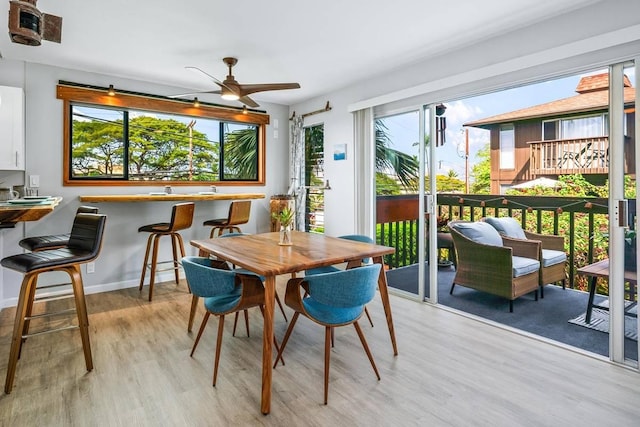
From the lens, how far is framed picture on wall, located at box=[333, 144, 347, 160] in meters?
4.70

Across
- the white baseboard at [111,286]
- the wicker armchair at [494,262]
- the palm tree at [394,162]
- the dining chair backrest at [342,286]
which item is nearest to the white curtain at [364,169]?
the palm tree at [394,162]

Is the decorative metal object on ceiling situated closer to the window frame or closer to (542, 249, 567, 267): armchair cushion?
(542, 249, 567, 267): armchair cushion

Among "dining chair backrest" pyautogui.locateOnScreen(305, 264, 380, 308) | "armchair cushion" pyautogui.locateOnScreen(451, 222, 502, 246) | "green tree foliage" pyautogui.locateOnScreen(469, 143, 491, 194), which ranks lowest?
"dining chair backrest" pyautogui.locateOnScreen(305, 264, 380, 308)

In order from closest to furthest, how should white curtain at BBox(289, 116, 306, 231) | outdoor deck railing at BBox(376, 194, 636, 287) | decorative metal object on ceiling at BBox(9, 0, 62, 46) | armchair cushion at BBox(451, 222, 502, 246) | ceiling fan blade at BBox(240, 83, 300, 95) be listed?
decorative metal object on ceiling at BBox(9, 0, 62, 46) → ceiling fan blade at BBox(240, 83, 300, 95) → armchair cushion at BBox(451, 222, 502, 246) → outdoor deck railing at BBox(376, 194, 636, 287) → white curtain at BBox(289, 116, 306, 231)

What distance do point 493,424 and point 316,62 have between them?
3400mm

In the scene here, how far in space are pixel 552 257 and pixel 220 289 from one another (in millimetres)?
3578

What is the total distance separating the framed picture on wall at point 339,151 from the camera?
4699mm

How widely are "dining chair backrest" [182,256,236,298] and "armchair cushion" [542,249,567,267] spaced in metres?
3.37

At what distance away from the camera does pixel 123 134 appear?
436cm

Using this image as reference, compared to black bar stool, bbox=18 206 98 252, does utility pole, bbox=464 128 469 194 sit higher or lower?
higher

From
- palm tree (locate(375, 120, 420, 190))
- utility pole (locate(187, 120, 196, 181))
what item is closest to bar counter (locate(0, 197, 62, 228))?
utility pole (locate(187, 120, 196, 181))

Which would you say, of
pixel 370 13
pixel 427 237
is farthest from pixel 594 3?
pixel 427 237

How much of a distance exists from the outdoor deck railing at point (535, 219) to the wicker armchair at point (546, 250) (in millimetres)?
292

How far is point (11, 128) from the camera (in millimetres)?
3441
